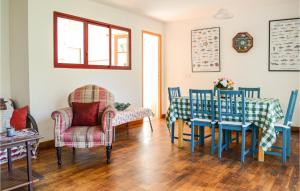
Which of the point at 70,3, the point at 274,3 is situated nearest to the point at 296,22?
the point at 274,3

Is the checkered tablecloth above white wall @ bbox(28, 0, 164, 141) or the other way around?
the other way around

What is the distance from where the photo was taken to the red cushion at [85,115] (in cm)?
381

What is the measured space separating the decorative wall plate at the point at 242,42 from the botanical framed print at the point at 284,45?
16.9 inches

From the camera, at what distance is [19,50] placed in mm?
4211

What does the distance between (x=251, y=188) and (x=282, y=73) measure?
11.9 ft

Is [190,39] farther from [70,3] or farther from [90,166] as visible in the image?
[90,166]

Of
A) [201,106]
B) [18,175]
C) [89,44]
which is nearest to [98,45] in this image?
[89,44]

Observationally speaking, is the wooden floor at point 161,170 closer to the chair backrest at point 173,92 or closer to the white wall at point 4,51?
the chair backrest at point 173,92

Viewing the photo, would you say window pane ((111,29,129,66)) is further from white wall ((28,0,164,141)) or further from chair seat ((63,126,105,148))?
chair seat ((63,126,105,148))

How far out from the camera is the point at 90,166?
11.3ft

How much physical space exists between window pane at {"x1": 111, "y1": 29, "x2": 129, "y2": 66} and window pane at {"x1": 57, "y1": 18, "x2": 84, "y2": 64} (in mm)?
902

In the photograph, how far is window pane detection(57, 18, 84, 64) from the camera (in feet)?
15.0

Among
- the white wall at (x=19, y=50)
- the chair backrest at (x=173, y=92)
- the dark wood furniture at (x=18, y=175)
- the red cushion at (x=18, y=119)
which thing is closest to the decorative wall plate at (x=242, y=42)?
the chair backrest at (x=173, y=92)

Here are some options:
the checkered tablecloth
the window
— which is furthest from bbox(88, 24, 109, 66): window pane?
the checkered tablecloth
